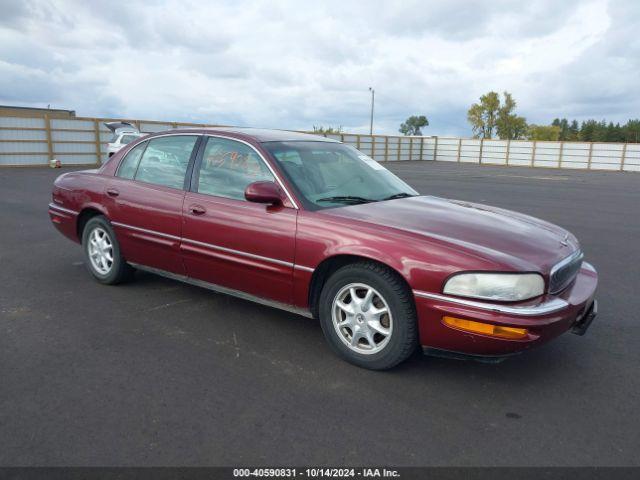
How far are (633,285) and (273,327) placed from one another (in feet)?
12.7

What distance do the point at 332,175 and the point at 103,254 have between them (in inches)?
94.7

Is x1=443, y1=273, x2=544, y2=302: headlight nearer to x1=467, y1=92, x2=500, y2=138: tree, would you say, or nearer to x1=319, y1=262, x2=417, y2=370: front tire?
x1=319, y1=262, x2=417, y2=370: front tire

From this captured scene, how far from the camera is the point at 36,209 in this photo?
10336 mm

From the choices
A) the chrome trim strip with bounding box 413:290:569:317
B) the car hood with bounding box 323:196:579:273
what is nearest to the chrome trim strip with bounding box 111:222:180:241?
the car hood with bounding box 323:196:579:273

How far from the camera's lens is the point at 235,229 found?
3.81 meters

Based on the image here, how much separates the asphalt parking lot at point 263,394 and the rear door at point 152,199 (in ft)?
1.46

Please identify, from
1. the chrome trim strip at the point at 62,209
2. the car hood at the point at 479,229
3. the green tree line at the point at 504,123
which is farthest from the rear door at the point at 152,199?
the green tree line at the point at 504,123

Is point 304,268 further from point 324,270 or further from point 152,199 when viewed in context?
point 152,199

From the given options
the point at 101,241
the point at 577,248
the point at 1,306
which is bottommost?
the point at 1,306

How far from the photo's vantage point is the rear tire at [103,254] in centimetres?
483

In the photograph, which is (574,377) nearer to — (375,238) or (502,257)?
(502,257)

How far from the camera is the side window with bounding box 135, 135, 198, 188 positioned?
4.38 m

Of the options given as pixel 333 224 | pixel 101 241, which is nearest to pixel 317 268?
pixel 333 224

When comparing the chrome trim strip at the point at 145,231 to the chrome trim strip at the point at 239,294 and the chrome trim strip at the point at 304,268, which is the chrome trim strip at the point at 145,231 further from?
the chrome trim strip at the point at 304,268
